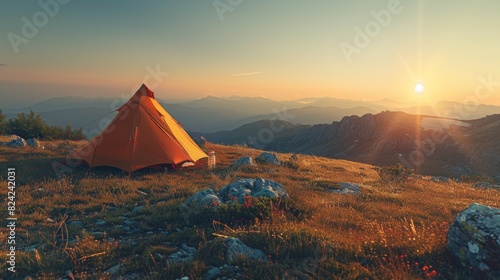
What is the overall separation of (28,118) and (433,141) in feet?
422

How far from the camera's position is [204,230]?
21.6 ft

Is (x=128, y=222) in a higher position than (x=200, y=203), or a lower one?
lower

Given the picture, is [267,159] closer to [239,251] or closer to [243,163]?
[243,163]

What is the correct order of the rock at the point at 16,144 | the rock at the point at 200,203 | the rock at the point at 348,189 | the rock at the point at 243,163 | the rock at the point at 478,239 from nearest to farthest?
the rock at the point at 478,239
the rock at the point at 200,203
the rock at the point at 348,189
the rock at the point at 243,163
the rock at the point at 16,144

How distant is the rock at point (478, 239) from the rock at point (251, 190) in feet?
15.5

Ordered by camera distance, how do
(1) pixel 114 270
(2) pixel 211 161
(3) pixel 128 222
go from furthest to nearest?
(2) pixel 211 161 → (3) pixel 128 222 → (1) pixel 114 270

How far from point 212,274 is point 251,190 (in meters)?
5.14

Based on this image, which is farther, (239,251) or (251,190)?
(251,190)

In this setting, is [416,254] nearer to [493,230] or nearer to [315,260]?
[493,230]

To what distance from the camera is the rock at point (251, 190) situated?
8727 mm

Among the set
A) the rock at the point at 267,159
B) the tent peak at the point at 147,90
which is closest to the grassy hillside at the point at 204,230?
the rock at the point at 267,159

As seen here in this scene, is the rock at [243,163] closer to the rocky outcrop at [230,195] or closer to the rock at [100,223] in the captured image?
the rocky outcrop at [230,195]

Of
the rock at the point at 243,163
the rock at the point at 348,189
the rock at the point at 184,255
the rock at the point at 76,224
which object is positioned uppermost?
the rock at the point at 184,255

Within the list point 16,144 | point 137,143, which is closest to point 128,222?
point 137,143
